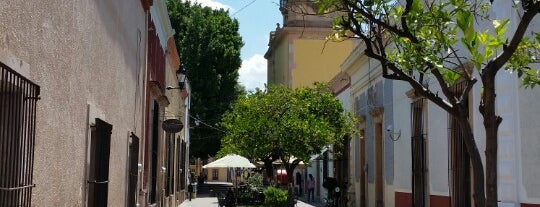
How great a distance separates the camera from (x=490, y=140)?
5117mm

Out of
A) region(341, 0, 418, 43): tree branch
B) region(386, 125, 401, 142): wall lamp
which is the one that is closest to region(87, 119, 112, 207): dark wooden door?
region(341, 0, 418, 43): tree branch

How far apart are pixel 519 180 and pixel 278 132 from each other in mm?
11486

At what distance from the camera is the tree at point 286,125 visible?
21188mm

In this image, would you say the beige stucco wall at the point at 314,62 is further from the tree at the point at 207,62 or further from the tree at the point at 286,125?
the tree at the point at 286,125

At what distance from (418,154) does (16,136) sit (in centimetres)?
1287

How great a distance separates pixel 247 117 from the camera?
22.8m

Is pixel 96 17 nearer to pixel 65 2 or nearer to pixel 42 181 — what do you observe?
pixel 65 2

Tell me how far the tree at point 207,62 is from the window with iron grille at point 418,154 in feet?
82.8

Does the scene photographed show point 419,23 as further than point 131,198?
No

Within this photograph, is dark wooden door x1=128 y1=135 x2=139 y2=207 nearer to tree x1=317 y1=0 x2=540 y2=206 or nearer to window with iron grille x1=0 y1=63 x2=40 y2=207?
tree x1=317 y1=0 x2=540 y2=206

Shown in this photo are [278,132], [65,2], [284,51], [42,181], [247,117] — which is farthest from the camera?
[284,51]

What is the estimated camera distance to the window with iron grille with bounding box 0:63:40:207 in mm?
4672

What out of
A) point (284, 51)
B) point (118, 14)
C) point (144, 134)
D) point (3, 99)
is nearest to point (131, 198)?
point (144, 134)

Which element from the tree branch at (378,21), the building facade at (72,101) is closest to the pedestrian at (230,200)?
the building facade at (72,101)
